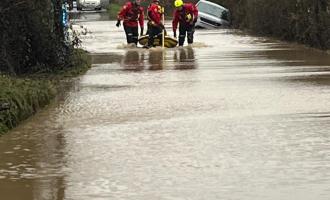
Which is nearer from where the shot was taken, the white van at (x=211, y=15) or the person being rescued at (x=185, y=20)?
the person being rescued at (x=185, y=20)

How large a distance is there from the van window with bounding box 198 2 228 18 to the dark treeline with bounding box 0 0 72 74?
63.4 ft

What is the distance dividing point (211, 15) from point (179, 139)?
26708mm

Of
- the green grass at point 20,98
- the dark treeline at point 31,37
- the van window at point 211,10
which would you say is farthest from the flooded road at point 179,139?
the van window at point 211,10

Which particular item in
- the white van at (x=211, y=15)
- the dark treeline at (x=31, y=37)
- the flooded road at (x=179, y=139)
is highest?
the dark treeline at (x=31, y=37)

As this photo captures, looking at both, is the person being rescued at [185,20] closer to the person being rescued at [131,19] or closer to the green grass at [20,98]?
the person being rescued at [131,19]

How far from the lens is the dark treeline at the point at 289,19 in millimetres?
19938

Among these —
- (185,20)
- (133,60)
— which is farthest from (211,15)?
(133,60)

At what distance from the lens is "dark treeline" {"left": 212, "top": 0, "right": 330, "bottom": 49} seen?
65.4 feet

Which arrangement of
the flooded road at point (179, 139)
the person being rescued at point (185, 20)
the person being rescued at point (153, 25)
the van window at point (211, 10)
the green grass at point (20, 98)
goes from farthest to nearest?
1. the van window at point (211, 10)
2. the person being rescued at point (185, 20)
3. the person being rescued at point (153, 25)
4. the green grass at point (20, 98)
5. the flooded road at point (179, 139)

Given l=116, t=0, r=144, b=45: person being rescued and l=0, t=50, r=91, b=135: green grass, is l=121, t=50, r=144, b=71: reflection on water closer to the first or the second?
l=116, t=0, r=144, b=45: person being rescued

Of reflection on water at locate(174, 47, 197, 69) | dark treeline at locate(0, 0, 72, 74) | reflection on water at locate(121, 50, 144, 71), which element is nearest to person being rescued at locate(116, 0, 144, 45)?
reflection on water at locate(121, 50, 144, 71)

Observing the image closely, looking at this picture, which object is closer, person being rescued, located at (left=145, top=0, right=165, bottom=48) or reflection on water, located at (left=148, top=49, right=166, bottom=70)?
reflection on water, located at (left=148, top=49, right=166, bottom=70)

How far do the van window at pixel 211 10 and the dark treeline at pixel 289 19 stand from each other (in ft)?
6.76

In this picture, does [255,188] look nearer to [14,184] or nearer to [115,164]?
[115,164]
